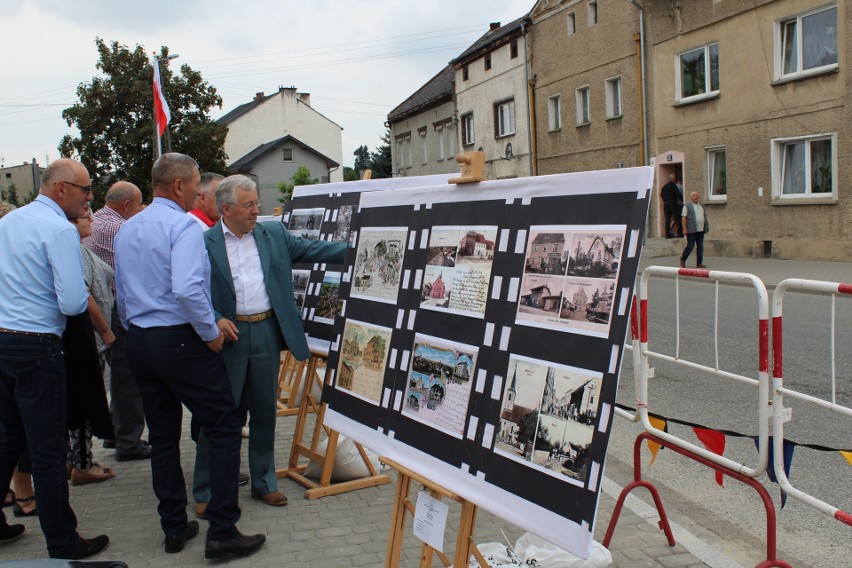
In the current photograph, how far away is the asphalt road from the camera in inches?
157

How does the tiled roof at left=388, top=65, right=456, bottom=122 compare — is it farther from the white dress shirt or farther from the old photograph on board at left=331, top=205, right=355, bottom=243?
the white dress shirt

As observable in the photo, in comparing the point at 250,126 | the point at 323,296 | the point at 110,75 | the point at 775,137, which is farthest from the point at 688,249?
the point at 250,126

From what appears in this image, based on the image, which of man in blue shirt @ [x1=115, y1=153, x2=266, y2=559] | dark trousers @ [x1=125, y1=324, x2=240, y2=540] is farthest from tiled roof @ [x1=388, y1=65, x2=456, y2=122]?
dark trousers @ [x1=125, y1=324, x2=240, y2=540]

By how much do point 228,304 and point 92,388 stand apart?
89cm

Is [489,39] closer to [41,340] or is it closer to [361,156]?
[41,340]

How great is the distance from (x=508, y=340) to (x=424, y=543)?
38.5 inches

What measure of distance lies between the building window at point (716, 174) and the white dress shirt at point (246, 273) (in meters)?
18.4

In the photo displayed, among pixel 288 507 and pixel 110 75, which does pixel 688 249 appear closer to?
pixel 288 507

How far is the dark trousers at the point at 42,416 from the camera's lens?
3699 mm

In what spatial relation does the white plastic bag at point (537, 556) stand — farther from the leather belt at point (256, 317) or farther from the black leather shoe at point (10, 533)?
the black leather shoe at point (10, 533)

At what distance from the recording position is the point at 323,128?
64.6 metres

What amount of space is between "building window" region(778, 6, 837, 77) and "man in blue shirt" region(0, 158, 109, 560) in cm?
1760

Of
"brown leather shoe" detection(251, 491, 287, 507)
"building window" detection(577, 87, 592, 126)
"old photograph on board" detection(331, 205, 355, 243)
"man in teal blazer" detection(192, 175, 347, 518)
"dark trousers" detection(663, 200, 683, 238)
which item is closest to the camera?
"man in teal blazer" detection(192, 175, 347, 518)

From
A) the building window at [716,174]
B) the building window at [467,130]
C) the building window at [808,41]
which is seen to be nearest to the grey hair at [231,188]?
the building window at [808,41]
